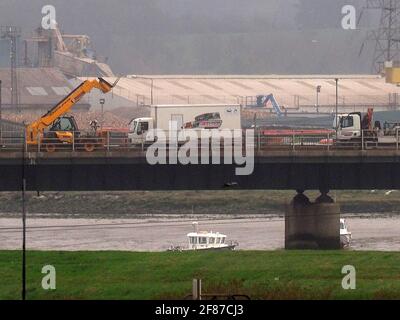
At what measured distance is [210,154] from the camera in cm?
6656

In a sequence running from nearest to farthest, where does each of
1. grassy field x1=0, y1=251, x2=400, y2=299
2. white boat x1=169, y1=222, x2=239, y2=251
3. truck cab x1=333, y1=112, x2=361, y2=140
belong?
grassy field x1=0, y1=251, x2=400, y2=299 < white boat x1=169, y1=222, x2=239, y2=251 < truck cab x1=333, y1=112, x2=361, y2=140

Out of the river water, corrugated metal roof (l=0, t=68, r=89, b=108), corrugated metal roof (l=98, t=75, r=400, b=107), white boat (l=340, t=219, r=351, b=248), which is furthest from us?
corrugated metal roof (l=98, t=75, r=400, b=107)

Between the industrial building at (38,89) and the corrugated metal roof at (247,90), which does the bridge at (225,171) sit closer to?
the industrial building at (38,89)

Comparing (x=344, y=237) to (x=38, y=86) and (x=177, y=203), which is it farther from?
(x=38, y=86)

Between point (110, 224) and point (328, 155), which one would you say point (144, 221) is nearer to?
point (110, 224)

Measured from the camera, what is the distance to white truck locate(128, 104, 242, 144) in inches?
3465

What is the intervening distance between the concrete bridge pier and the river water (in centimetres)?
192

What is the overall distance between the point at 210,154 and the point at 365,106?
370 feet

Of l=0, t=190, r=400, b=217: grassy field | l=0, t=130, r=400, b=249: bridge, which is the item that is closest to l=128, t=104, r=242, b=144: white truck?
l=0, t=190, r=400, b=217: grassy field

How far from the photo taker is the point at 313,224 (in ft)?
235

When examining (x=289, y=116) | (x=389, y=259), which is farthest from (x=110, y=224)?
(x=289, y=116)

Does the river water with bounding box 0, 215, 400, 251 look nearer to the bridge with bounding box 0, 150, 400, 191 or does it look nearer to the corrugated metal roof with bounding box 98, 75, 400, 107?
the bridge with bounding box 0, 150, 400, 191

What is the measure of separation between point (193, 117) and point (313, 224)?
71.1 feet
